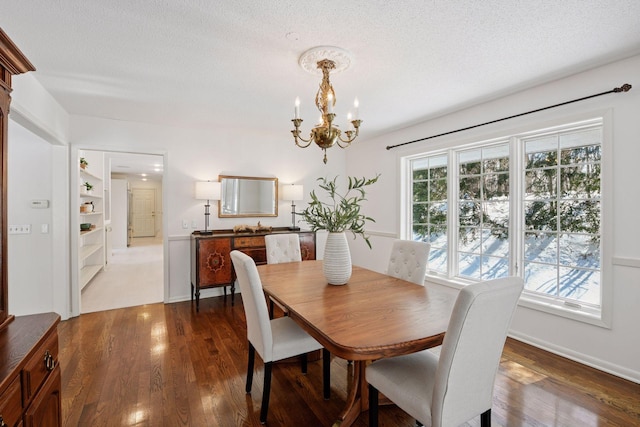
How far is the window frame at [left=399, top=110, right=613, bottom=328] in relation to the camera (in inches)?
93.5

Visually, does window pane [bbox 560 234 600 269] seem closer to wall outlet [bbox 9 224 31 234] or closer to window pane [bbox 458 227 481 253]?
window pane [bbox 458 227 481 253]

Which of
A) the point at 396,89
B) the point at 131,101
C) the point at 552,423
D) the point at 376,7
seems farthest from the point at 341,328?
the point at 131,101

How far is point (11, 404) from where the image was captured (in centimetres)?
96

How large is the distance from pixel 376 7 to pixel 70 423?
297cm

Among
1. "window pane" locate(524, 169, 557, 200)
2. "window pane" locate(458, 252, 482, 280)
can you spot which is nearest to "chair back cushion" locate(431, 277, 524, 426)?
"window pane" locate(524, 169, 557, 200)

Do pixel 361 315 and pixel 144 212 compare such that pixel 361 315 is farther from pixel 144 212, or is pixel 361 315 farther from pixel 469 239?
pixel 144 212

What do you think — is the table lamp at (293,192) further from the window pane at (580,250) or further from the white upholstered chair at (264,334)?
the window pane at (580,250)

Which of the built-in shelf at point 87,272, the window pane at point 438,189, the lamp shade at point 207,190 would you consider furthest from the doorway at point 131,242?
the window pane at point 438,189

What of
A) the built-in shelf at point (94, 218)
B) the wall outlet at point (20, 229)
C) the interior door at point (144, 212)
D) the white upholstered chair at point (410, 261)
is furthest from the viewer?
the interior door at point (144, 212)

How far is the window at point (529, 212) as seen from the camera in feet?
8.50

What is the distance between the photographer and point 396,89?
2.87 meters

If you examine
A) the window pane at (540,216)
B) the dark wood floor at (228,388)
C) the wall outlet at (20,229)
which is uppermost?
the window pane at (540,216)

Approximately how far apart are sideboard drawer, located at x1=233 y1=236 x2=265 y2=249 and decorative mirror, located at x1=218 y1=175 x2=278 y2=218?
622mm

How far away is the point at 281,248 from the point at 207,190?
1.51 m
